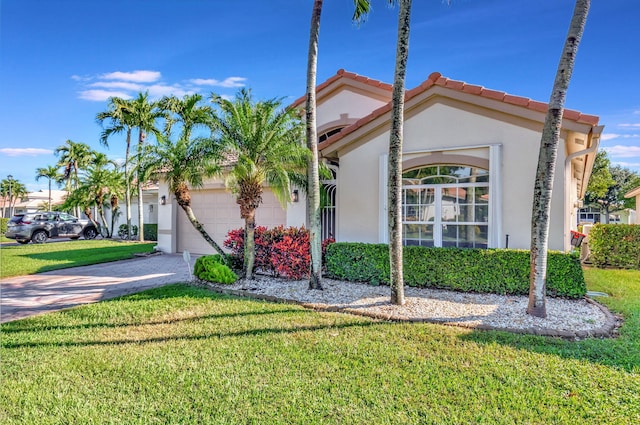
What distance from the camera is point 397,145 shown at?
6.95m

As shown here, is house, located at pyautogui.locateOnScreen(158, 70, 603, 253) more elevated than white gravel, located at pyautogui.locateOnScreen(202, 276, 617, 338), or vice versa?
house, located at pyautogui.locateOnScreen(158, 70, 603, 253)

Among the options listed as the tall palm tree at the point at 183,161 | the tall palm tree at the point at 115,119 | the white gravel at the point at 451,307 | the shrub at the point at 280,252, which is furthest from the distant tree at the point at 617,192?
the tall palm tree at the point at 115,119

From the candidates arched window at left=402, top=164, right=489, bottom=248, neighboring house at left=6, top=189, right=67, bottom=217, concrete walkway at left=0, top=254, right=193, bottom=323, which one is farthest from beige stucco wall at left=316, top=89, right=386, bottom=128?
neighboring house at left=6, top=189, right=67, bottom=217

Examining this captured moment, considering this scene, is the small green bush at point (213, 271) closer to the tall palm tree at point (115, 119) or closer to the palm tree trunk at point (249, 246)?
the palm tree trunk at point (249, 246)

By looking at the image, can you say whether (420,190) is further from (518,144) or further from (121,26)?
(121,26)

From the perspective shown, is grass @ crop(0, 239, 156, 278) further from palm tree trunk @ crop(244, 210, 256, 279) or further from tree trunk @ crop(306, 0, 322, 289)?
tree trunk @ crop(306, 0, 322, 289)

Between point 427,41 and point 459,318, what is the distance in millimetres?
9520

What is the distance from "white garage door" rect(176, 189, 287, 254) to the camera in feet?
47.6

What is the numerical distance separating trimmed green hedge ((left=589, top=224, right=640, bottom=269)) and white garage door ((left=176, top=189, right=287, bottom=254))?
11536 millimetres

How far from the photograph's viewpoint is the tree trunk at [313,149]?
26.8 ft

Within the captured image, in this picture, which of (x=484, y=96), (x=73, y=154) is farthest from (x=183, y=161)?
(x=73, y=154)

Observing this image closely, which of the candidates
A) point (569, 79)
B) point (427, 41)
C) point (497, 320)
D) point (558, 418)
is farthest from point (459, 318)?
point (427, 41)

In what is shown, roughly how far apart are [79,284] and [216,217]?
6.56 meters

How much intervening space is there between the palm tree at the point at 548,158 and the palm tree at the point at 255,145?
4.99 metres
